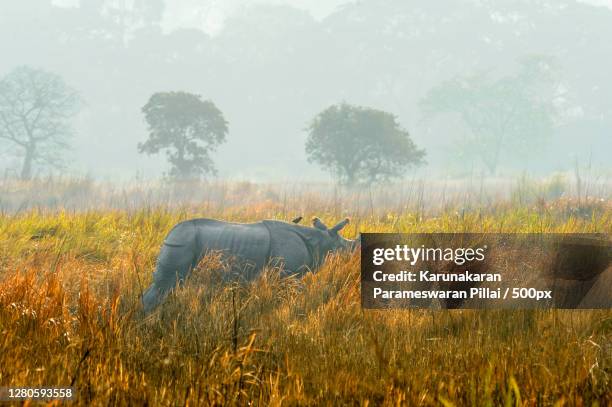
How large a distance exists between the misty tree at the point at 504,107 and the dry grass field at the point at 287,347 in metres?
41.9

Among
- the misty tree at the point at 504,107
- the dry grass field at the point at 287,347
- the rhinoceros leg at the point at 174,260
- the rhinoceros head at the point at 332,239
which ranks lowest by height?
the dry grass field at the point at 287,347

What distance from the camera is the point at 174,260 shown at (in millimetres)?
4988

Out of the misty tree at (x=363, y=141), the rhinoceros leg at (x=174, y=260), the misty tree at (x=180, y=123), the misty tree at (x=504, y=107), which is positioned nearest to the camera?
the rhinoceros leg at (x=174, y=260)

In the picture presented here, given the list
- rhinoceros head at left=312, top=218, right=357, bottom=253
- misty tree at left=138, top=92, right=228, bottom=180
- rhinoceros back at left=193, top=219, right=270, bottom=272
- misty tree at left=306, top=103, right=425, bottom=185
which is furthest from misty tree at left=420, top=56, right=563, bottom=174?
rhinoceros back at left=193, top=219, right=270, bottom=272

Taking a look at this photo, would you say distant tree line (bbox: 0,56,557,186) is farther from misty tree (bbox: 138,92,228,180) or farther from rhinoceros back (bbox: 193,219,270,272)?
rhinoceros back (bbox: 193,219,270,272)

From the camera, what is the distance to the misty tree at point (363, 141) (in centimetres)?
2409

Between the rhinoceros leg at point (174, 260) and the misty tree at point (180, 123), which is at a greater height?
the misty tree at point (180, 123)

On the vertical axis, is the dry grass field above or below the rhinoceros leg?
below

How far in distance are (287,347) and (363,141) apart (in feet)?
71.2

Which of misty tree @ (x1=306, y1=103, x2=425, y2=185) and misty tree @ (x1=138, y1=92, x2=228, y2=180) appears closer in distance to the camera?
misty tree @ (x1=306, y1=103, x2=425, y2=185)

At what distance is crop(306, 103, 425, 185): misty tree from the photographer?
79.0ft

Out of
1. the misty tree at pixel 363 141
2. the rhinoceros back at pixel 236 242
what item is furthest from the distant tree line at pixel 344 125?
the rhinoceros back at pixel 236 242

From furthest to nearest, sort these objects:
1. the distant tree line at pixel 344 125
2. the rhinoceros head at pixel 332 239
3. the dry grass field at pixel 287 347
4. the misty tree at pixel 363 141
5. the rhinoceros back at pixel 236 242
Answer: the distant tree line at pixel 344 125, the misty tree at pixel 363 141, the rhinoceros head at pixel 332 239, the rhinoceros back at pixel 236 242, the dry grass field at pixel 287 347

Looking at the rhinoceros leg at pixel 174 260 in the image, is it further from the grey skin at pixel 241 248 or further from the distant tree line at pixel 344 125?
the distant tree line at pixel 344 125
